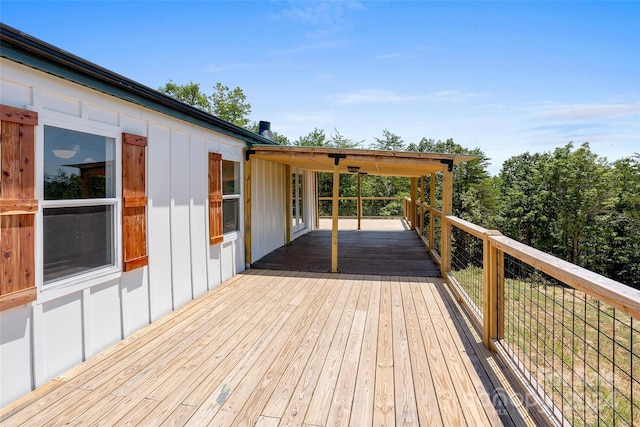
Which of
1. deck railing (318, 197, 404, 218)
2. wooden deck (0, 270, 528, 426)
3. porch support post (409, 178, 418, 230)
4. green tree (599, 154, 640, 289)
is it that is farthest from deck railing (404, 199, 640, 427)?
green tree (599, 154, 640, 289)

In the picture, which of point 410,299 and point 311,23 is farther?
point 311,23

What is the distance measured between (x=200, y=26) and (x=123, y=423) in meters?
10.1

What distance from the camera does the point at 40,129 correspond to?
2.26m

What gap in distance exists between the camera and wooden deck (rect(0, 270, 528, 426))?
1.97m

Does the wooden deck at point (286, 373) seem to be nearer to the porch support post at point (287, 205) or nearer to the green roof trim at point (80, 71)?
the green roof trim at point (80, 71)

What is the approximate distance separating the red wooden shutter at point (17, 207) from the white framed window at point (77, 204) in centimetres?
13

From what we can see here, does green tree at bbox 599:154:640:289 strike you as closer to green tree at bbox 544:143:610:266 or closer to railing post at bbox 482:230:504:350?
green tree at bbox 544:143:610:266

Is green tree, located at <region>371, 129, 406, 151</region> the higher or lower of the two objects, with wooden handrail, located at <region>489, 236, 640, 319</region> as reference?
higher

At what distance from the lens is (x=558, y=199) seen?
875 inches

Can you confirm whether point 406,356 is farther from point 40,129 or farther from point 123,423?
point 40,129

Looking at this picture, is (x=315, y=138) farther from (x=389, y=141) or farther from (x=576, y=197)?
(x=576, y=197)

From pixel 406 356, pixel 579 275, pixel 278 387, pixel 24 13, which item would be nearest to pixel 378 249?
pixel 406 356

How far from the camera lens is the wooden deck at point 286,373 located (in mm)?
1969

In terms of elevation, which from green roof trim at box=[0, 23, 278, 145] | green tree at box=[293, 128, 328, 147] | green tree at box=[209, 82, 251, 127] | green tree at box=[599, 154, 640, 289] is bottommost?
green tree at box=[599, 154, 640, 289]
